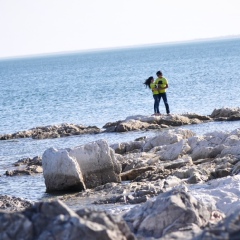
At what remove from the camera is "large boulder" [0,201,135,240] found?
6414 millimetres

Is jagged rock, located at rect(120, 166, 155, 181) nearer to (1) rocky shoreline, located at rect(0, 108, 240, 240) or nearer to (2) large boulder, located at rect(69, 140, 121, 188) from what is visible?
(1) rocky shoreline, located at rect(0, 108, 240, 240)

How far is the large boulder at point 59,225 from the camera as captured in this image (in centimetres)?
641

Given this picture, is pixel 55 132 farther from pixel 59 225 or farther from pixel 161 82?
pixel 59 225

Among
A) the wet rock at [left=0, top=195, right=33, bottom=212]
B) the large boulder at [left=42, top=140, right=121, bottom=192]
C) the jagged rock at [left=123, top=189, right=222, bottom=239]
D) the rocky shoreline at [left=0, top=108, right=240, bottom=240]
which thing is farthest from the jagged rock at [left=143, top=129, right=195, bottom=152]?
the jagged rock at [left=123, top=189, right=222, bottom=239]

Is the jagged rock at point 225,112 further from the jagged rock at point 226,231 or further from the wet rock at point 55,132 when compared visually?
the jagged rock at point 226,231

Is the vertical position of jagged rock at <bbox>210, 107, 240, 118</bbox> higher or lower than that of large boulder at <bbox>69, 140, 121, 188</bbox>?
lower

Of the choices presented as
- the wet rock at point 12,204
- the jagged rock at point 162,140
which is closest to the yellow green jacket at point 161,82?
the jagged rock at point 162,140

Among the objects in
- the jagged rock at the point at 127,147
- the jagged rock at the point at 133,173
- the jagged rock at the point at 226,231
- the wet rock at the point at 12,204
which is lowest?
the jagged rock at the point at 127,147

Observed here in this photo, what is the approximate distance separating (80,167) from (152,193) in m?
3.32

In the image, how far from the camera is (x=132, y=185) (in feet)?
50.6

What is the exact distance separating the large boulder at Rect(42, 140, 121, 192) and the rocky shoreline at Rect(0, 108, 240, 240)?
0.02 metres

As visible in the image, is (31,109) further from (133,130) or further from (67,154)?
(67,154)

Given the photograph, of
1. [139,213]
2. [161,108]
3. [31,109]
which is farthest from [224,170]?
[31,109]

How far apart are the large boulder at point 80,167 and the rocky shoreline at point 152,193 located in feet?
0.07
